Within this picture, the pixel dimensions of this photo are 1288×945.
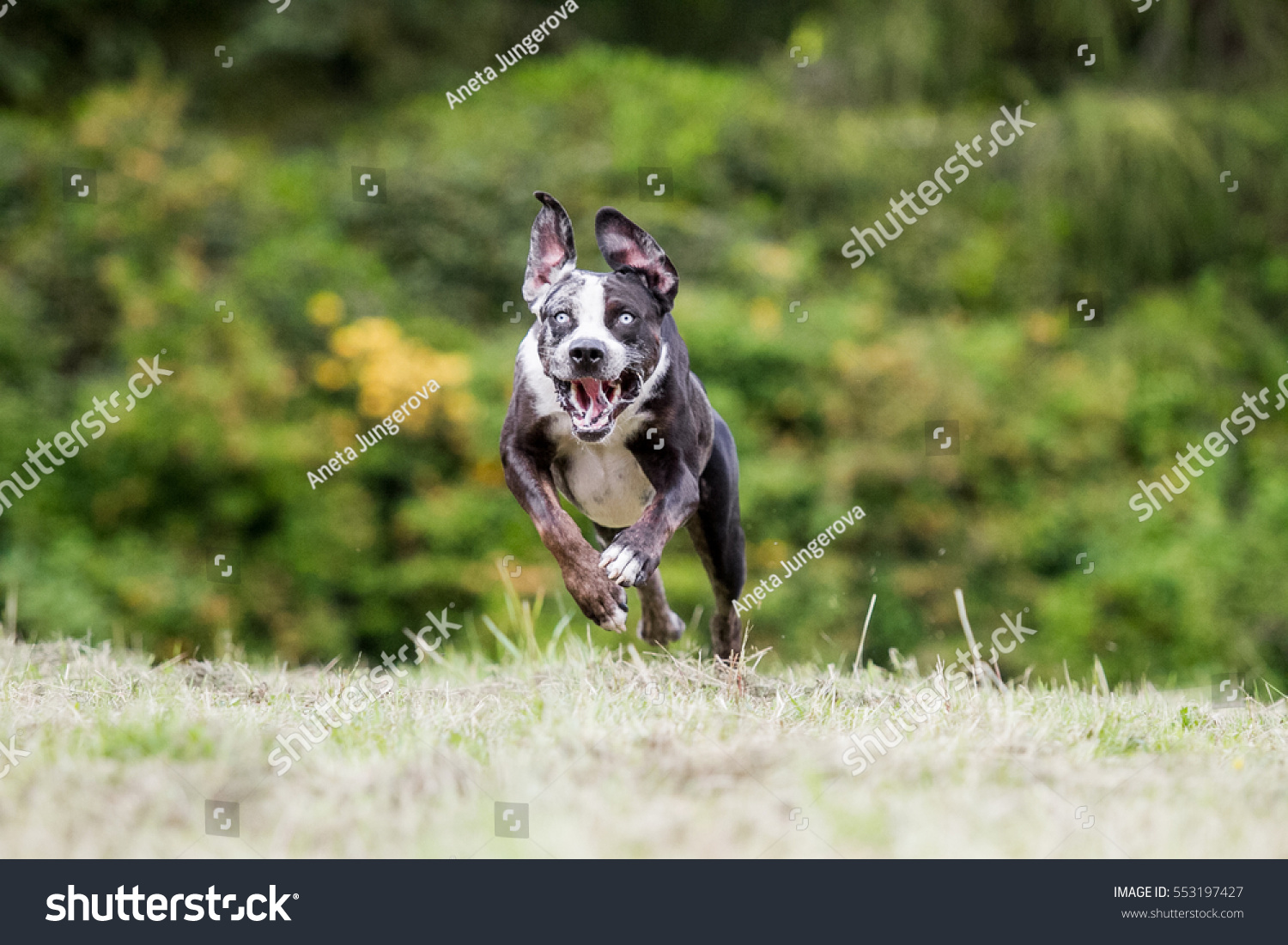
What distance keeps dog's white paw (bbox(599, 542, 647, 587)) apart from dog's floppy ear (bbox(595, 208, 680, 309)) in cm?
84

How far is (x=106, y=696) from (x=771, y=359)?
23.0 ft

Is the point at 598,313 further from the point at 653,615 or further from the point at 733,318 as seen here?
the point at 733,318

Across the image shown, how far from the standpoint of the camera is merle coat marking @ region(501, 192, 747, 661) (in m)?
3.34

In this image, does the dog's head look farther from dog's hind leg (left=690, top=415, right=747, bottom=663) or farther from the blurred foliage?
the blurred foliage

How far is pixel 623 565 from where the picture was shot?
10.8 feet

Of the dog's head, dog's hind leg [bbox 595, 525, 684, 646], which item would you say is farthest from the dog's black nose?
dog's hind leg [bbox 595, 525, 684, 646]

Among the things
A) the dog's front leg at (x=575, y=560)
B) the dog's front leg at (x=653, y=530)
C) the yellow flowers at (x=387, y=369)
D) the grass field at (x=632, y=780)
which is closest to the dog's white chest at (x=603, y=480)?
the dog's front leg at (x=653, y=530)

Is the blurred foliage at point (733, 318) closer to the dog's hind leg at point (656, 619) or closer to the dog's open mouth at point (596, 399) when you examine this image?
the dog's hind leg at point (656, 619)

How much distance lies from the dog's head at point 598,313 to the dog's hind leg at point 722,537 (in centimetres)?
65

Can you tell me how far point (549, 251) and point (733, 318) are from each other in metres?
6.25

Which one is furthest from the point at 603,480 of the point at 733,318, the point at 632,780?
the point at 733,318

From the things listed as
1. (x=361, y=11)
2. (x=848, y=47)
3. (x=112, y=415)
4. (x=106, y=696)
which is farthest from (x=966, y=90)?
(x=106, y=696)

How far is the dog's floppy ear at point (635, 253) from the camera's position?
11.9 feet

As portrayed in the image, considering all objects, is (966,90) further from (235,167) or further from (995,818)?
(995,818)
